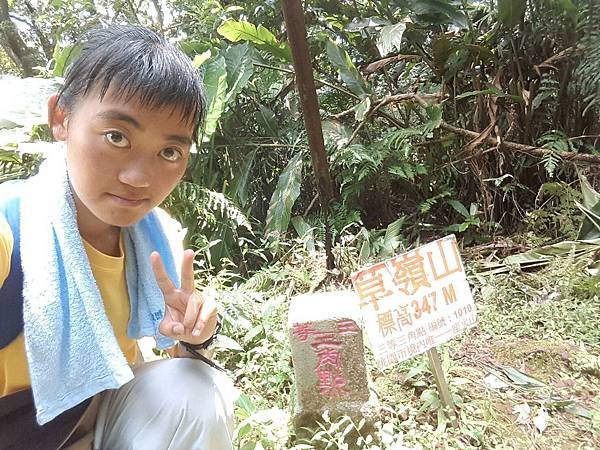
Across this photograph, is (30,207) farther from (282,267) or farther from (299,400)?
(282,267)

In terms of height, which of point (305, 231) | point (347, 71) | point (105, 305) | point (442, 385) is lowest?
point (442, 385)

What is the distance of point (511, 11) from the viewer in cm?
269

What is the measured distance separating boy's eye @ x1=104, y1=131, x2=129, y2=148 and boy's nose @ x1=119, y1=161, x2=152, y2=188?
31mm

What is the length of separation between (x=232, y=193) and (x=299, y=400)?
5.79 ft

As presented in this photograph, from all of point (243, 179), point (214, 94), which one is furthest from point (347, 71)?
point (243, 179)

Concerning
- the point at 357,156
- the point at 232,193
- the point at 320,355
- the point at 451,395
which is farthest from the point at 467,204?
the point at 320,355

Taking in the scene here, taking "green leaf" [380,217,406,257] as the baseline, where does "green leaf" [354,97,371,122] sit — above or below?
above

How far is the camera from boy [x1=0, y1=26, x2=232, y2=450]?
2.48 feet

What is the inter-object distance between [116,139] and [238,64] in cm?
242

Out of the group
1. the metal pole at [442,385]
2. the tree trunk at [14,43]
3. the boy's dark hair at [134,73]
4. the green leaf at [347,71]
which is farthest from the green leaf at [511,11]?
the tree trunk at [14,43]

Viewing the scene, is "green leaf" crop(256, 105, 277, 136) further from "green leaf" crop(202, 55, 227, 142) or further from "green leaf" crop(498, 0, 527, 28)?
"green leaf" crop(498, 0, 527, 28)

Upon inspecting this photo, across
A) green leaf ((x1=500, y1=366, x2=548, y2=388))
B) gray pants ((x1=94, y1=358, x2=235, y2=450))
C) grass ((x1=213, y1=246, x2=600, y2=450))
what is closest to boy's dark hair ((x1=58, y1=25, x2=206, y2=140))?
gray pants ((x1=94, y1=358, x2=235, y2=450))

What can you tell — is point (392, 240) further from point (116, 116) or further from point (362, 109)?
point (116, 116)

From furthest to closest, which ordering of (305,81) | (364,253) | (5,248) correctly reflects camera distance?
(364,253), (305,81), (5,248)
